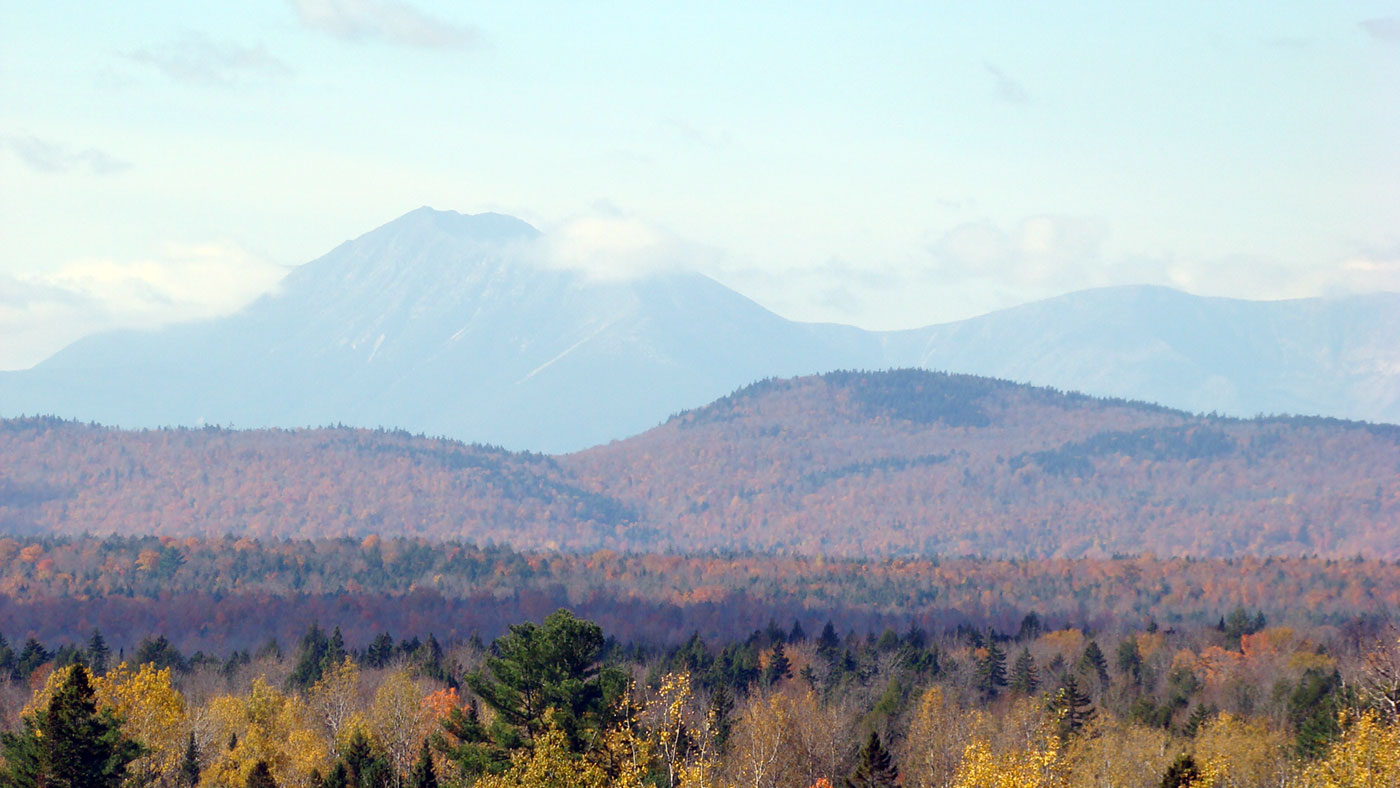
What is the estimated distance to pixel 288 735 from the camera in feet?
313

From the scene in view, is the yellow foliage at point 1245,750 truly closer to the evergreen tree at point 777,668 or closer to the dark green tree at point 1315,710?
the dark green tree at point 1315,710

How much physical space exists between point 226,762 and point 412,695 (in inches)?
1012

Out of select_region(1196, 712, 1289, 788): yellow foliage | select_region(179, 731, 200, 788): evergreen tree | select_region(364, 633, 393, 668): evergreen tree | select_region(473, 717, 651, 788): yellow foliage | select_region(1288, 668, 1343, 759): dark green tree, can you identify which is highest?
select_region(364, 633, 393, 668): evergreen tree

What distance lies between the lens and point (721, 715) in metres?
94.8

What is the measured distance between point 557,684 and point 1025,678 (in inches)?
2884

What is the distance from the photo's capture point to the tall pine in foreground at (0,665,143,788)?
59.1m

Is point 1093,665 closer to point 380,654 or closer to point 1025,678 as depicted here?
point 1025,678

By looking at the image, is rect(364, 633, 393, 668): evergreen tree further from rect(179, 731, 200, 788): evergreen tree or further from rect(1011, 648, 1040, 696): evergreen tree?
rect(179, 731, 200, 788): evergreen tree

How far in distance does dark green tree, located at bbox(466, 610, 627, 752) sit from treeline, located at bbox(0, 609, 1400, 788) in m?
0.11

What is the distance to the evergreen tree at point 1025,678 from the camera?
133 meters

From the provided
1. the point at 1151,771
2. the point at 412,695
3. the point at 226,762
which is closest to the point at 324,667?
the point at 412,695

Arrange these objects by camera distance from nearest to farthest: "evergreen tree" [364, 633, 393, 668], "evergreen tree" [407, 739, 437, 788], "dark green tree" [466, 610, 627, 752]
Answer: "evergreen tree" [407, 739, 437, 788], "dark green tree" [466, 610, 627, 752], "evergreen tree" [364, 633, 393, 668]

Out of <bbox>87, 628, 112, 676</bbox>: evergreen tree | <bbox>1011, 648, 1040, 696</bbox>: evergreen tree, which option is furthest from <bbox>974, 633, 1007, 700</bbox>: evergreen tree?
<bbox>87, 628, 112, 676</bbox>: evergreen tree

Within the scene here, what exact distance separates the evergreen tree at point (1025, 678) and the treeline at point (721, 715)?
0.27 metres
